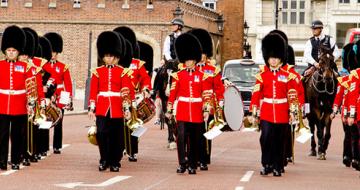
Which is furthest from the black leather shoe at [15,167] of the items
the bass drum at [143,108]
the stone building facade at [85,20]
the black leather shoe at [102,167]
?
the stone building facade at [85,20]

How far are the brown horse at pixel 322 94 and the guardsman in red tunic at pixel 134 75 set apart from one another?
3029 millimetres

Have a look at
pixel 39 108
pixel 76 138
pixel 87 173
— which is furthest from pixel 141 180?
pixel 76 138

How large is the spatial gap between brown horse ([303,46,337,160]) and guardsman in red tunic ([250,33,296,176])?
356 centimetres

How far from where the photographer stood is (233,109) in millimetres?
16250

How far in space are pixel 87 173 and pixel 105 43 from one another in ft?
6.89

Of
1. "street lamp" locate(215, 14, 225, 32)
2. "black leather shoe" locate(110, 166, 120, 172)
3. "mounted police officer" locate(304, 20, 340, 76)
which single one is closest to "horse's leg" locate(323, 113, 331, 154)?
"mounted police officer" locate(304, 20, 340, 76)

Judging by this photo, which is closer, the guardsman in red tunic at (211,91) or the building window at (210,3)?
the guardsman in red tunic at (211,91)

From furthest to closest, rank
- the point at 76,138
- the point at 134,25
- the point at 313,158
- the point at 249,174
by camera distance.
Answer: the point at 134,25
the point at 76,138
the point at 313,158
the point at 249,174

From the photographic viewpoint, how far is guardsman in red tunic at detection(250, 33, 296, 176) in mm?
14492

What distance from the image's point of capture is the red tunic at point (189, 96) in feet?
48.8

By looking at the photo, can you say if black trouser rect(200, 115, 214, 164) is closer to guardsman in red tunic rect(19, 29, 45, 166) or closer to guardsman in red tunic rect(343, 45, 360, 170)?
guardsman in red tunic rect(343, 45, 360, 170)

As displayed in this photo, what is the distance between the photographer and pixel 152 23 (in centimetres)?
4462

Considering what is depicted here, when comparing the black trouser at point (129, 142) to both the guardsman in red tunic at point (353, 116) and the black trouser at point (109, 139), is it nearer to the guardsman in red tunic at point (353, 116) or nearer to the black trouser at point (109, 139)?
the black trouser at point (109, 139)

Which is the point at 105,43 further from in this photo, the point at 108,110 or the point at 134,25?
the point at 134,25
